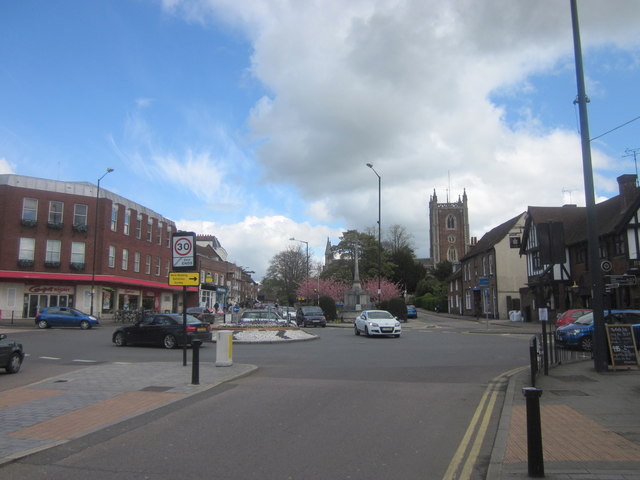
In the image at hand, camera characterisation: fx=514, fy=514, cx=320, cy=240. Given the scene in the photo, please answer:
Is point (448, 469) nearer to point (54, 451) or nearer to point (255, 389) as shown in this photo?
point (54, 451)

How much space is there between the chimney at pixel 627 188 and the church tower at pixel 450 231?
2988 inches

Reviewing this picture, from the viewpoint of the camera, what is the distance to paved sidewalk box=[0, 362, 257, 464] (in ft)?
22.2

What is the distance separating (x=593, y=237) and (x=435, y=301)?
194ft

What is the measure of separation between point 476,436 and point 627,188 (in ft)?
107

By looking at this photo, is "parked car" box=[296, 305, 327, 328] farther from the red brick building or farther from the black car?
the black car

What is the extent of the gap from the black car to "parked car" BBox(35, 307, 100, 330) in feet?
44.7

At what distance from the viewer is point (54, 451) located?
6055mm

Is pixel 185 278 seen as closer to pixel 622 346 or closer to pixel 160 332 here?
pixel 160 332

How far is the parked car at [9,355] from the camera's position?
12609mm

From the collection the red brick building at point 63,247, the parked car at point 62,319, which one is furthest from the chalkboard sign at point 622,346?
the red brick building at point 63,247

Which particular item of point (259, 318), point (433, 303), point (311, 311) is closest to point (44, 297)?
point (311, 311)

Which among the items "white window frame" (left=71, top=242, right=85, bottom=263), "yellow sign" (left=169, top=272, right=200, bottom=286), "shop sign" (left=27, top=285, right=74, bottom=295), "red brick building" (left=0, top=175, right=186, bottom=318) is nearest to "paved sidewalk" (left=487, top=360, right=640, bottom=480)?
"yellow sign" (left=169, top=272, right=200, bottom=286)

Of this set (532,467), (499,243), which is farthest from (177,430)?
(499,243)

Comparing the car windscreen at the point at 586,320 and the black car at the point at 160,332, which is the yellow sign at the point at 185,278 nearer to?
the black car at the point at 160,332
